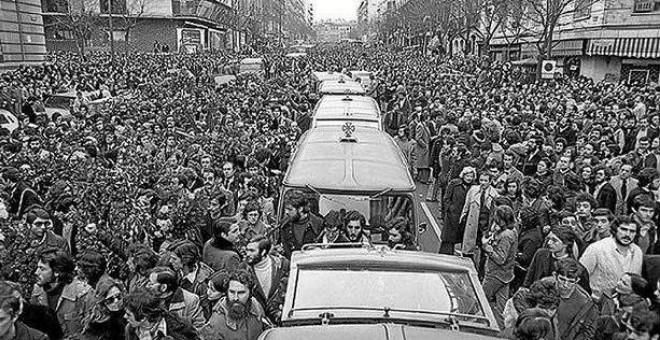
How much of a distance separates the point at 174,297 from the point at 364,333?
1.78 metres

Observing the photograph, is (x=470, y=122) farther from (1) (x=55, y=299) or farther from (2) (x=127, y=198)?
(1) (x=55, y=299)

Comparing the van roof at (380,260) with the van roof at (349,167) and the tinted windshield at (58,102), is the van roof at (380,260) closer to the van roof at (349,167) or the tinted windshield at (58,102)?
the van roof at (349,167)

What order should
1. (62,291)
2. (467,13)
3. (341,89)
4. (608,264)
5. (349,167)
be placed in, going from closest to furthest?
(62,291)
(608,264)
(349,167)
(341,89)
(467,13)

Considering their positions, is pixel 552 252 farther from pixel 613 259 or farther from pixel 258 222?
pixel 258 222

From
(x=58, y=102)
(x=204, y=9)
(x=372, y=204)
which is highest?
(x=204, y=9)

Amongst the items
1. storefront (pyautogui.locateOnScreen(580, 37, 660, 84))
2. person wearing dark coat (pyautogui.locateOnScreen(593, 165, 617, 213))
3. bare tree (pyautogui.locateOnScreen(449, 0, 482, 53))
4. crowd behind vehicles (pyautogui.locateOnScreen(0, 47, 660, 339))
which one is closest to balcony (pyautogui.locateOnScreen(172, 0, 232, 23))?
bare tree (pyautogui.locateOnScreen(449, 0, 482, 53))

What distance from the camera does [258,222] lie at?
6477 mm

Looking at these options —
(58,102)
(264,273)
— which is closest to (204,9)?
(58,102)

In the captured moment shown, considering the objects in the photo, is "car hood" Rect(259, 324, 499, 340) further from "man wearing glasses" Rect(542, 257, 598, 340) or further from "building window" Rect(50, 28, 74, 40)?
"building window" Rect(50, 28, 74, 40)

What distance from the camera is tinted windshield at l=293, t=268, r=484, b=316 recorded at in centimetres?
391

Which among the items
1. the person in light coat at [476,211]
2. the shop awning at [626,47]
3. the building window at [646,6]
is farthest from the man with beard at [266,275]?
the building window at [646,6]

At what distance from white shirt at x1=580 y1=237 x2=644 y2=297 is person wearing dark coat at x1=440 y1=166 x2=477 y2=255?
8.39ft

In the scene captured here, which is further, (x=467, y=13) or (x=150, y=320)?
(x=467, y=13)

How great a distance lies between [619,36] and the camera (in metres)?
27.3
